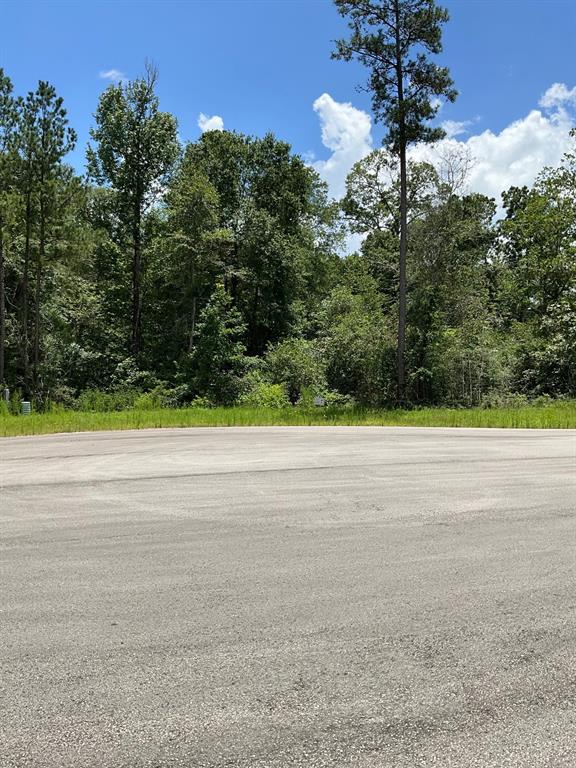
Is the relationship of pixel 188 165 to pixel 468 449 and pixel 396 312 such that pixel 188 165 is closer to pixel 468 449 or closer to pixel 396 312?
pixel 396 312

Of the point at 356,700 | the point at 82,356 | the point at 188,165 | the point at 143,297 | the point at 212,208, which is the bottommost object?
the point at 356,700

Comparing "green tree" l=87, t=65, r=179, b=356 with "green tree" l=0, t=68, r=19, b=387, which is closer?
"green tree" l=0, t=68, r=19, b=387

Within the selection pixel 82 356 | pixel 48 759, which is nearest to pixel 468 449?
pixel 48 759

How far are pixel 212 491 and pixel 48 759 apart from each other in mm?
5198

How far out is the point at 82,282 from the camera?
35.2 metres

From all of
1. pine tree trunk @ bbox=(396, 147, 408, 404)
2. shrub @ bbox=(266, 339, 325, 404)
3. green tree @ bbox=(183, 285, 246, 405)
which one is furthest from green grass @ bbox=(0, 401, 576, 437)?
green tree @ bbox=(183, 285, 246, 405)

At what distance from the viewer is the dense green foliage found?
27.1 meters

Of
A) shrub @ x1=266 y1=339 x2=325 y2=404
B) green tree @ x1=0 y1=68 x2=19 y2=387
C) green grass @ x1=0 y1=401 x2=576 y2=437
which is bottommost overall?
green grass @ x1=0 y1=401 x2=576 y2=437

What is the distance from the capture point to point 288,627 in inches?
144

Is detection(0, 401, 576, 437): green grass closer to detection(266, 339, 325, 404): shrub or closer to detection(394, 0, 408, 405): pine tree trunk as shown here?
detection(394, 0, 408, 405): pine tree trunk

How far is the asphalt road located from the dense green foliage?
55.7ft

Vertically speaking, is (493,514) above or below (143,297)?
below

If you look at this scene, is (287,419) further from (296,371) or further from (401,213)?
(401,213)

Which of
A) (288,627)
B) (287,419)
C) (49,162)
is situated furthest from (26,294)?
(288,627)
